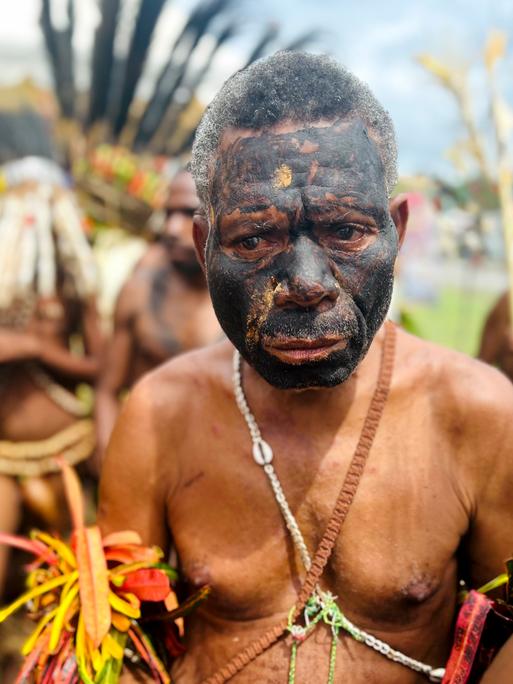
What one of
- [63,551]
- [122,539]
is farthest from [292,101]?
[63,551]

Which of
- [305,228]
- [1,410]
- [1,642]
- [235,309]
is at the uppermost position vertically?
[305,228]

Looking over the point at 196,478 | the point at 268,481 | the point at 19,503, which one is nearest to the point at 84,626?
Answer: the point at 196,478

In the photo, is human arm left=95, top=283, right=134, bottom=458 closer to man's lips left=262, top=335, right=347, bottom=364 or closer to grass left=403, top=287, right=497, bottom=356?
man's lips left=262, top=335, right=347, bottom=364

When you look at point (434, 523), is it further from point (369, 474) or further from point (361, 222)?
Result: point (361, 222)

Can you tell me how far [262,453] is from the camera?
1913mm

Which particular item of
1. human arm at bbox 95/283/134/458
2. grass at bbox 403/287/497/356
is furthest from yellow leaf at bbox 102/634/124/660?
grass at bbox 403/287/497/356

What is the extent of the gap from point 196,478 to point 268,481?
0.61ft

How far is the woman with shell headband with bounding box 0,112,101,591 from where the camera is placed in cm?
427

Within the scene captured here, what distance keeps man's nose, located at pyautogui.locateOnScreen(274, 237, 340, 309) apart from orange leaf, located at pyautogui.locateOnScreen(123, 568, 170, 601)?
29.5 inches

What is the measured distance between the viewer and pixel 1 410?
4.28 m

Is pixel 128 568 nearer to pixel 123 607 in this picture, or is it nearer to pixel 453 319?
pixel 123 607

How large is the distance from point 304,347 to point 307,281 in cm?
15

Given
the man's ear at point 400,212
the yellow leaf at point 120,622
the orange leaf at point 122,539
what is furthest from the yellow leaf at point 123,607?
the man's ear at point 400,212

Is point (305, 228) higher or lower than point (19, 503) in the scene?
higher
